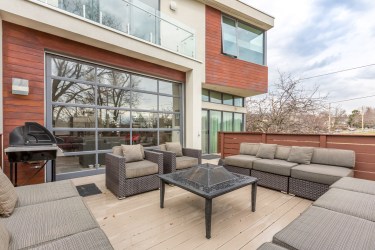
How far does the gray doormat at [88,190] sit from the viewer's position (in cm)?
322

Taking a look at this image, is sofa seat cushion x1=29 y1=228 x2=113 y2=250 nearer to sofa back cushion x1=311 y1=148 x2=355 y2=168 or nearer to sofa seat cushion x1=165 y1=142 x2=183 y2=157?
sofa seat cushion x1=165 y1=142 x2=183 y2=157

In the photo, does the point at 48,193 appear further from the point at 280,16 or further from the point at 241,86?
the point at 280,16

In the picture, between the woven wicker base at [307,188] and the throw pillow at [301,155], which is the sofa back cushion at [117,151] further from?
the throw pillow at [301,155]

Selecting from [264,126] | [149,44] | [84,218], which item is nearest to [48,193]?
[84,218]

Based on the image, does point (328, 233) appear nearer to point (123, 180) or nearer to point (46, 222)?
point (46, 222)

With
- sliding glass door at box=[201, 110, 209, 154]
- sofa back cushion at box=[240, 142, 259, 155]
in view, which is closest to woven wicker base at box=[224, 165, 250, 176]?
sofa back cushion at box=[240, 142, 259, 155]

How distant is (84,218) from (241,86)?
7364 millimetres

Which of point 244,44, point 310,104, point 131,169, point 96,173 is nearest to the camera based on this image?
point 131,169

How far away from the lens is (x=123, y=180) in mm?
2990

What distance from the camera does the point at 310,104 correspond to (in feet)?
23.9

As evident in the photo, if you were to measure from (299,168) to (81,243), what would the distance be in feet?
11.1

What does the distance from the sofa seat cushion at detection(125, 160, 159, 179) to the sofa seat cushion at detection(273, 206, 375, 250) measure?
8.00 ft

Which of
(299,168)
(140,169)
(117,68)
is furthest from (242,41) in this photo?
(140,169)

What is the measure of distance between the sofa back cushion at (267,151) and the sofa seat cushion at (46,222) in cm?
362
